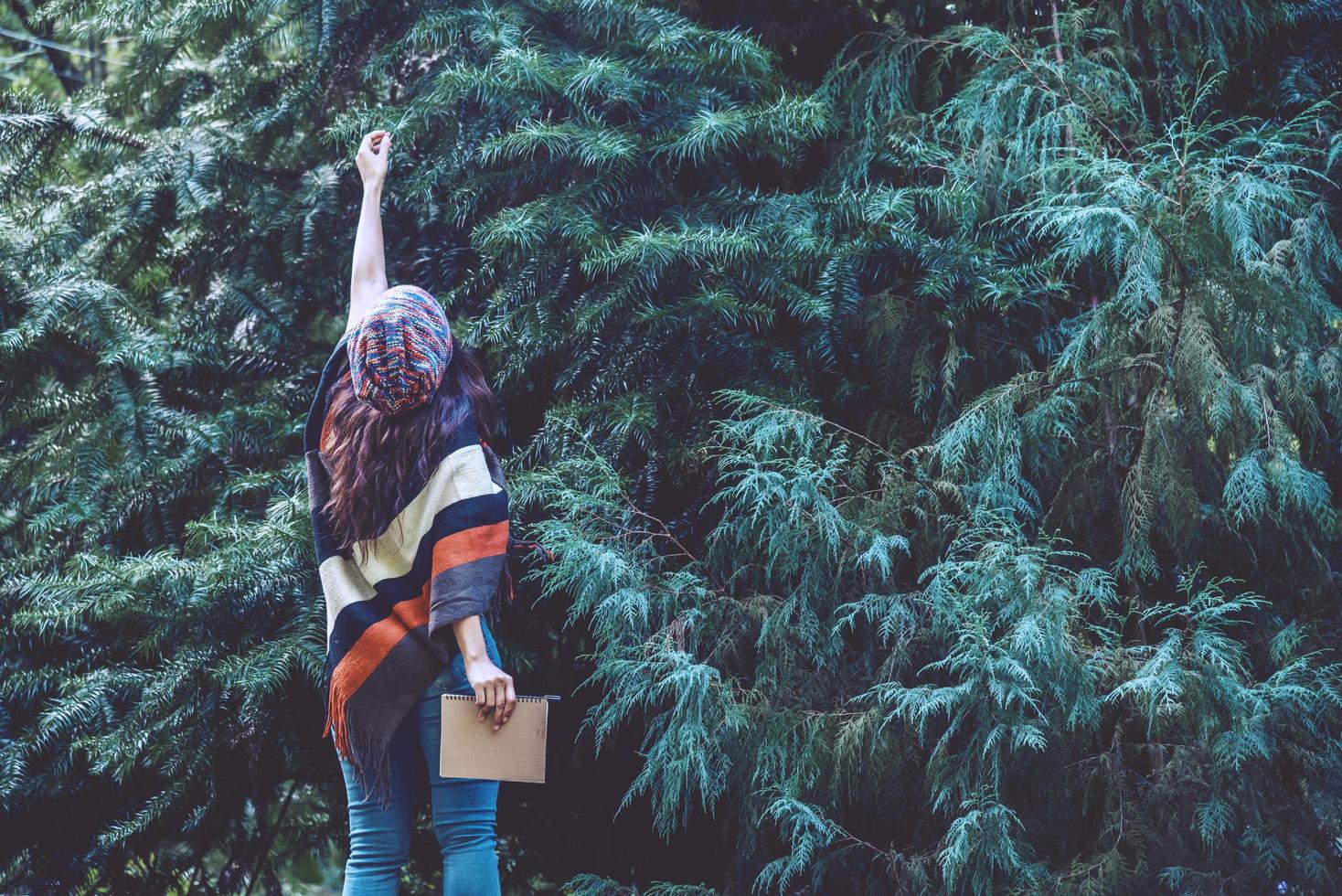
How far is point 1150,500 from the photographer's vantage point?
8.78ft

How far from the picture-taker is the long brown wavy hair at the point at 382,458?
234 centimetres

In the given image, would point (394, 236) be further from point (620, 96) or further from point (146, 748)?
point (146, 748)

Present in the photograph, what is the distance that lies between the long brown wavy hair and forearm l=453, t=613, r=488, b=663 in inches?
10.8

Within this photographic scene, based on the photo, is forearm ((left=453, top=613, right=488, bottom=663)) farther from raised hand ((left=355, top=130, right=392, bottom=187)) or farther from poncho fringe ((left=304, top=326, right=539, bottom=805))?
raised hand ((left=355, top=130, right=392, bottom=187))

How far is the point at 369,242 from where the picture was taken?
2676 mm

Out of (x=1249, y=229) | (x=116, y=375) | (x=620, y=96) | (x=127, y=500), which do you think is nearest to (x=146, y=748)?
(x=127, y=500)

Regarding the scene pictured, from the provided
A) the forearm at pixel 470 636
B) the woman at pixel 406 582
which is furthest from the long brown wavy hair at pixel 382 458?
the forearm at pixel 470 636

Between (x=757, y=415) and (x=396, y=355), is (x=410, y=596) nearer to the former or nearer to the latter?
(x=396, y=355)

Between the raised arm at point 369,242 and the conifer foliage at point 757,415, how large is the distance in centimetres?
42

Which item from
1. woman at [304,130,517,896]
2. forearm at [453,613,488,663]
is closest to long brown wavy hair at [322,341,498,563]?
woman at [304,130,517,896]

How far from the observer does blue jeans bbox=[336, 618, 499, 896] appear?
2283 mm

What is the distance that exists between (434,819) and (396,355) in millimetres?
956

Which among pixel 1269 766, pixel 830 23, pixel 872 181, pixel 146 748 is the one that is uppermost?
pixel 830 23

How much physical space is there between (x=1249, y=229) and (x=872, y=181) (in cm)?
122
